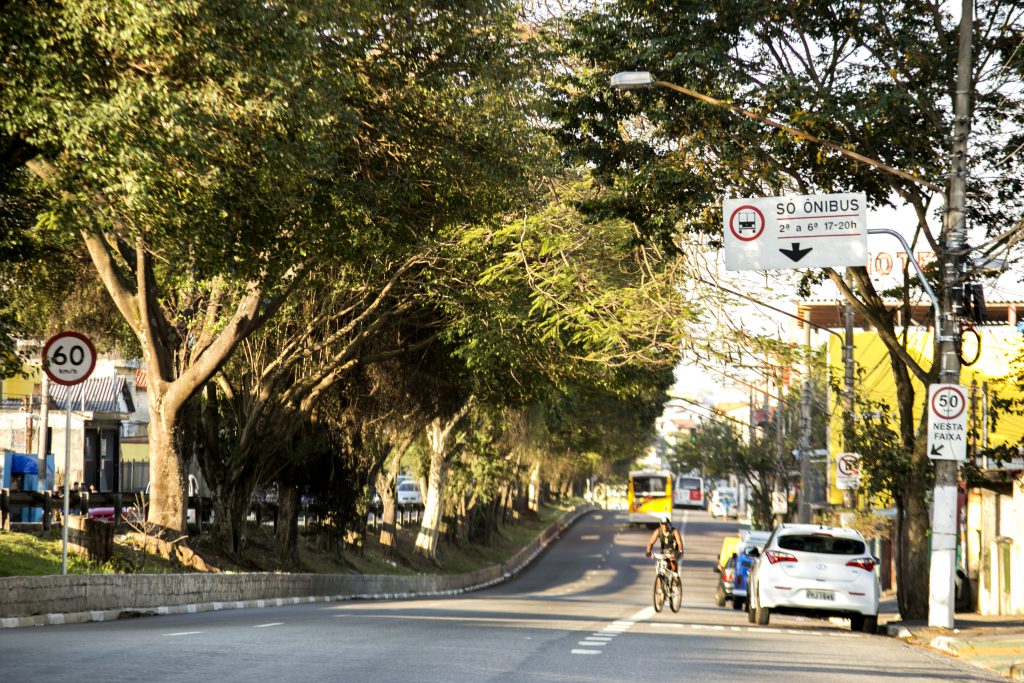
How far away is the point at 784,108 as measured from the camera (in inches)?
733

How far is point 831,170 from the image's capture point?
789 inches

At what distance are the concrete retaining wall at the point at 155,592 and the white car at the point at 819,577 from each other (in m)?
9.27

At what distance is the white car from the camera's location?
2017cm

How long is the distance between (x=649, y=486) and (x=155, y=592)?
68477 mm

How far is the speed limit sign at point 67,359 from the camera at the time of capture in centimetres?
1714

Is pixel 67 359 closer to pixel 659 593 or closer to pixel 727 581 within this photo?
pixel 659 593

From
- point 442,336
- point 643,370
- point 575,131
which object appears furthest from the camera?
point 643,370

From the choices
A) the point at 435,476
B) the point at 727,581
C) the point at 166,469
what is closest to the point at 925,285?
the point at 166,469

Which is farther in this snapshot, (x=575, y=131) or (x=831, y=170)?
(x=575, y=131)

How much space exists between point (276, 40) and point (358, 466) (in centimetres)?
2221

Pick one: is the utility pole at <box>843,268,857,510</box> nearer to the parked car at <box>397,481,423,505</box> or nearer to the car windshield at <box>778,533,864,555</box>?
the car windshield at <box>778,533,864,555</box>

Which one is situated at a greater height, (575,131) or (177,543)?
(575,131)

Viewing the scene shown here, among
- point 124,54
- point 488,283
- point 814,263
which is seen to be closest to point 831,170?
point 814,263

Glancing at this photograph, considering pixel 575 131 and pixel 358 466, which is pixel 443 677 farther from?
pixel 358 466
